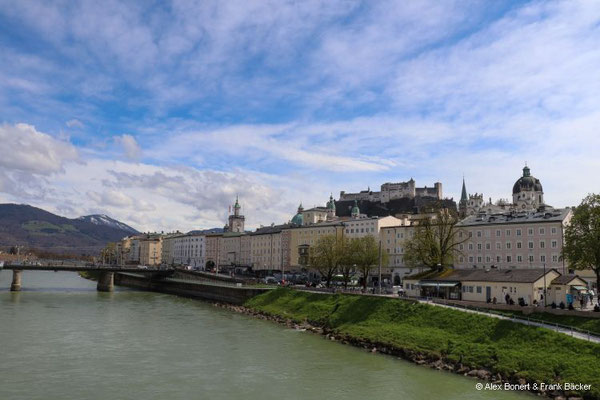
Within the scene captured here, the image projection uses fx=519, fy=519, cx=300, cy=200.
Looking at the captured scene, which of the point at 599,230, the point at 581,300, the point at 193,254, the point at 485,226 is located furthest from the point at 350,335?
the point at 193,254

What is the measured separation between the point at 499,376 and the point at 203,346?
2213cm

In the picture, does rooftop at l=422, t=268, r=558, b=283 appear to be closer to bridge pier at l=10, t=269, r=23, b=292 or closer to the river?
the river

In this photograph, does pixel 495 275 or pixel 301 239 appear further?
pixel 301 239

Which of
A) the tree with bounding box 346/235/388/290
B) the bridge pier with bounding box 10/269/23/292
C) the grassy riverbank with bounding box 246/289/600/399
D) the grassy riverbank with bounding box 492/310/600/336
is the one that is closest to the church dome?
the tree with bounding box 346/235/388/290

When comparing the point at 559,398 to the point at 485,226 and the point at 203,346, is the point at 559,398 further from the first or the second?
the point at 485,226

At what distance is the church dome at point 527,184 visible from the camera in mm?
149625

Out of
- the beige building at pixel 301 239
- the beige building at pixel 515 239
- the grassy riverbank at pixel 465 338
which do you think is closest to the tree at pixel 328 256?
the beige building at pixel 515 239

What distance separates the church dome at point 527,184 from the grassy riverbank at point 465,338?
361ft

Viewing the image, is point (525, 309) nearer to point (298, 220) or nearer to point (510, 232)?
point (510, 232)

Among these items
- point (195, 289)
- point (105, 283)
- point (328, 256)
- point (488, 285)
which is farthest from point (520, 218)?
point (105, 283)

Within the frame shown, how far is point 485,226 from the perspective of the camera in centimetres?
8256

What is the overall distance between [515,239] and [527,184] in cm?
7969

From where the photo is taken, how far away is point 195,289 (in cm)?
9544

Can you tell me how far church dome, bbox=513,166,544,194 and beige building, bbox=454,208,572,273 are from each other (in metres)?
72.0
